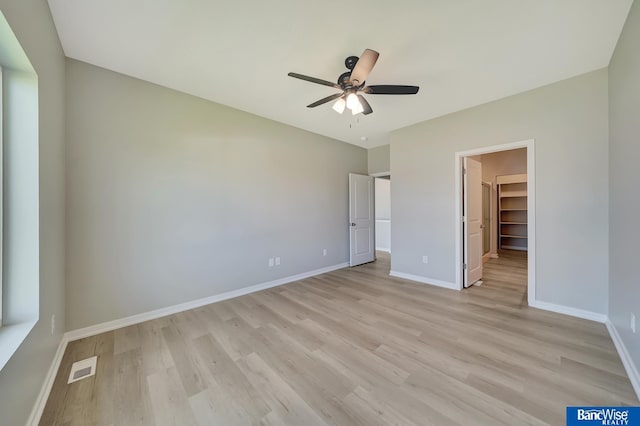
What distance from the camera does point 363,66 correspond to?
6.02ft

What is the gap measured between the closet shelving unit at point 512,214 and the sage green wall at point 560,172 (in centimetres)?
403

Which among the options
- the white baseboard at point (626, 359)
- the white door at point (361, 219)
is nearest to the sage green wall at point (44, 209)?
the white baseboard at point (626, 359)

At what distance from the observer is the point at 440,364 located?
1805 millimetres

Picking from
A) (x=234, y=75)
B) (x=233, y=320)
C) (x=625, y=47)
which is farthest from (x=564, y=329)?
(x=234, y=75)

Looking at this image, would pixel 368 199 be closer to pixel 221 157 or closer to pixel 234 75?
pixel 221 157

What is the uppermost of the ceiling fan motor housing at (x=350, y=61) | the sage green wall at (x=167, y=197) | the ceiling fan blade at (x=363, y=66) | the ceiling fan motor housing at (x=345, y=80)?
the ceiling fan motor housing at (x=350, y=61)

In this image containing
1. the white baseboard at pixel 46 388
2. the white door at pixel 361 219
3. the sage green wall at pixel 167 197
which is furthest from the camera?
the white door at pixel 361 219

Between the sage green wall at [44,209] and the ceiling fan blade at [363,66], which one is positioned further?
the ceiling fan blade at [363,66]

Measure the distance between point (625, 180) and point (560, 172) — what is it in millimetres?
846

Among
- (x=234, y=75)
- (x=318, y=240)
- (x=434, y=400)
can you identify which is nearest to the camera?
(x=434, y=400)

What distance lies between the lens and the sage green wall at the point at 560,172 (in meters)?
2.40

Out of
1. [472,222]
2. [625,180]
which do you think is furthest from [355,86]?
[472,222]

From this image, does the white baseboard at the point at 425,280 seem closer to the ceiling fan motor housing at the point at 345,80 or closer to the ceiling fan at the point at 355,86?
the ceiling fan at the point at 355,86

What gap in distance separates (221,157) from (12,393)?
8.58ft
